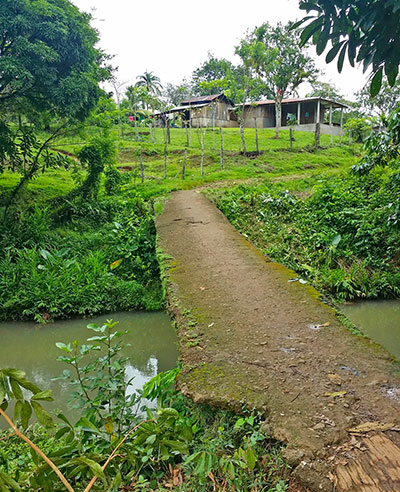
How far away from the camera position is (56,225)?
8.46m

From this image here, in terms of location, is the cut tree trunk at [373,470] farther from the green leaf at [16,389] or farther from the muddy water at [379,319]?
the muddy water at [379,319]

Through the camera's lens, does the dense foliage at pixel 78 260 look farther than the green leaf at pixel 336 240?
No

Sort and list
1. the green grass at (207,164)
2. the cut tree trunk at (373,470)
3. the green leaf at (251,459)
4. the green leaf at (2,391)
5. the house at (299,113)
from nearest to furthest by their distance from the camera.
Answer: the green leaf at (2,391)
the cut tree trunk at (373,470)
the green leaf at (251,459)
the green grass at (207,164)
the house at (299,113)

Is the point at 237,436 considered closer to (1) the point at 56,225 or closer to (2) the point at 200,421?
(2) the point at 200,421

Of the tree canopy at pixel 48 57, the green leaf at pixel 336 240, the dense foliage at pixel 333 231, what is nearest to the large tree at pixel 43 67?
the tree canopy at pixel 48 57

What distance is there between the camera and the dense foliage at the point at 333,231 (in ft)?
20.8

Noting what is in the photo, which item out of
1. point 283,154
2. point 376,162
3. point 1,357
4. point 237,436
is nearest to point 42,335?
point 1,357

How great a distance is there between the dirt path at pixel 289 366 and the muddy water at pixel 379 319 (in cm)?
151

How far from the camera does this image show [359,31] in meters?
1.91

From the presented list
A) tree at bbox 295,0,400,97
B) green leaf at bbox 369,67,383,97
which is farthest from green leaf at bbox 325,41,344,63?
Answer: green leaf at bbox 369,67,383,97

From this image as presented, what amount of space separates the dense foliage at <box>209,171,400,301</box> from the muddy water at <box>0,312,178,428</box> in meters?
2.39

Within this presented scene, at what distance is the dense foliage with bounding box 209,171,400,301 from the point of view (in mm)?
6352

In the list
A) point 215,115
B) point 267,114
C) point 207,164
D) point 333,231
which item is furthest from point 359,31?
point 267,114

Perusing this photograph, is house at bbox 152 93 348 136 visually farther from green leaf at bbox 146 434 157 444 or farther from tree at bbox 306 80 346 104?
green leaf at bbox 146 434 157 444
